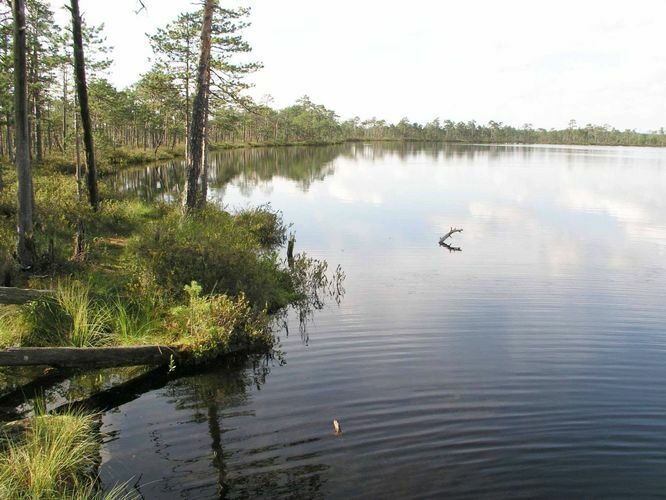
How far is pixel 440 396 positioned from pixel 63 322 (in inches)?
273

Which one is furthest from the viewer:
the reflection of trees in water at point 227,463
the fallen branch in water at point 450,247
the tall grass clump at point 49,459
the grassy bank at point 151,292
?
the fallen branch in water at point 450,247

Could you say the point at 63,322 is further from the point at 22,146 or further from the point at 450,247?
the point at 450,247

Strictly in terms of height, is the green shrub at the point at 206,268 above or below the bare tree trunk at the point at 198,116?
below

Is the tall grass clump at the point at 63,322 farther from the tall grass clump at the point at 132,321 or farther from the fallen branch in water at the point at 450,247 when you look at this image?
the fallen branch in water at the point at 450,247

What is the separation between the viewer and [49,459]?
18.1 feet

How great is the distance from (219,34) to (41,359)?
2862 centimetres

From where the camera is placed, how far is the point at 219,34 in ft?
105

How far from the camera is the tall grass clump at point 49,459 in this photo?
518 centimetres

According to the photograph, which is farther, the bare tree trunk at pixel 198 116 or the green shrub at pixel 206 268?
the bare tree trunk at pixel 198 116

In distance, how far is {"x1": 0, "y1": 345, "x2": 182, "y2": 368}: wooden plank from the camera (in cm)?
790

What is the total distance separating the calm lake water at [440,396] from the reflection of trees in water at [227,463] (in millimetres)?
24

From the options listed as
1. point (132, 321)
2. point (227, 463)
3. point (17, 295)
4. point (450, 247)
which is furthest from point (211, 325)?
point (450, 247)

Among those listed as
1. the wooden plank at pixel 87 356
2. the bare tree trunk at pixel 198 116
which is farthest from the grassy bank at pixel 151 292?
the bare tree trunk at pixel 198 116

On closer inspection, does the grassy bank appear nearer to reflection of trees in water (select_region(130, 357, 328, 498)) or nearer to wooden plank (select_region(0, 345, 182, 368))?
wooden plank (select_region(0, 345, 182, 368))
